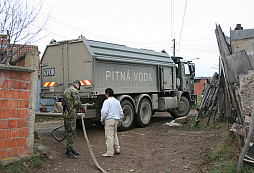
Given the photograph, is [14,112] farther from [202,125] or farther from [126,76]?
[202,125]

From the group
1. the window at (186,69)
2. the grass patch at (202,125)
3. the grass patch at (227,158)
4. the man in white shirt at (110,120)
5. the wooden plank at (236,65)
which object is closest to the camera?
the grass patch at (227,158)

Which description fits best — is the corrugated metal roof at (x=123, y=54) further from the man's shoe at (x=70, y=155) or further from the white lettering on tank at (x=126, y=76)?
the man's shoe at (x=70, y=155)

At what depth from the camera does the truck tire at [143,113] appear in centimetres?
1005

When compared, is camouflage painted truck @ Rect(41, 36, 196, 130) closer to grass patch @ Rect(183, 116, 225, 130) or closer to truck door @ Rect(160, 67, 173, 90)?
truck door @ Rect(160, 67, 173, 90)

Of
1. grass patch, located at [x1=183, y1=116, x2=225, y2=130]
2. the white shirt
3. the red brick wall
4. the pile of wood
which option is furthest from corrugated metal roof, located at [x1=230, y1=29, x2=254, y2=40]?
grass patch, located at [x1=183, y1=116, x2=225, y2=130]

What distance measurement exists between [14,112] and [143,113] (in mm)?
6462

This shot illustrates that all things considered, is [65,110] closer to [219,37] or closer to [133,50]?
[219,37]

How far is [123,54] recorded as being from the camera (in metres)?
9.43

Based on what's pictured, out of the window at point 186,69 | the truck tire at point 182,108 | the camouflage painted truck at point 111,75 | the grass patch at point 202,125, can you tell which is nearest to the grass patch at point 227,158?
the grass patch at point 202,125

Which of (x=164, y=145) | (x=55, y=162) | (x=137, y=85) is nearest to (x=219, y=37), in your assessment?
(x=164, y=145)

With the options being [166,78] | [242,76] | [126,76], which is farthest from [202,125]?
[242,76]

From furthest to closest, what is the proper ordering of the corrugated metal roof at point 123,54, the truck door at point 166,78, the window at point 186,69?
the window at point 186,69 < the truck door at point 166,78 < the corrugated metal roof at point 123,54

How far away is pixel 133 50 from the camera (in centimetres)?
1010

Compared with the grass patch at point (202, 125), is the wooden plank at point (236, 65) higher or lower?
higher
